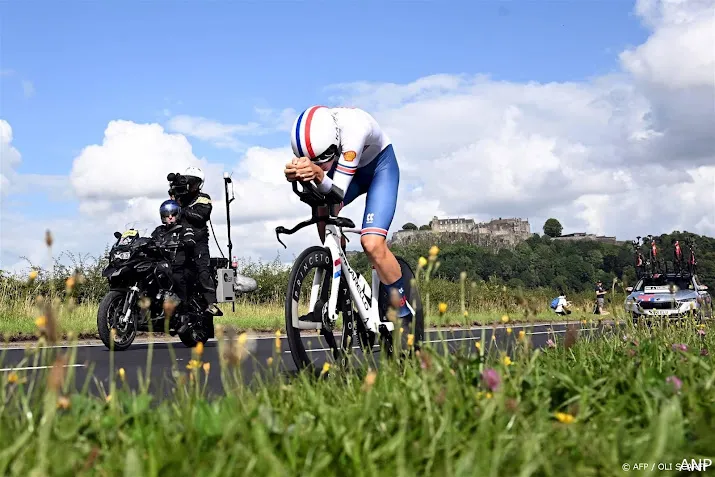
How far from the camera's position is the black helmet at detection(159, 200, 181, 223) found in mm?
10609

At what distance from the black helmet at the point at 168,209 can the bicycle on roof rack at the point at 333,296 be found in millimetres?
5208

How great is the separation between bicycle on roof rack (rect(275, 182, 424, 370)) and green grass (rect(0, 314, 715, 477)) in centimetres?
173

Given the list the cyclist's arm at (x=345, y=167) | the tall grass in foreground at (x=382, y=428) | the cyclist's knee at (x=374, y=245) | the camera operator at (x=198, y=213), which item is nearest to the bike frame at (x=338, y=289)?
the cyclist's knee at (x=374, y=245)

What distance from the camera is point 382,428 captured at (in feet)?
9.06

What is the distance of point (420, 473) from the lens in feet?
7.88

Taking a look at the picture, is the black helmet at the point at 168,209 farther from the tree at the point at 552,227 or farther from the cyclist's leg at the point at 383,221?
the tree at the point at 552,227

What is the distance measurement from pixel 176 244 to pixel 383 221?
5.20m

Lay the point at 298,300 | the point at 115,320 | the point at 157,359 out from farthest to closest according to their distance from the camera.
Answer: the point at 115,320
the point at 157,359
the point at 298,300

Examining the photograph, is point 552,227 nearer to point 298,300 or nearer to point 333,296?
point 333,296

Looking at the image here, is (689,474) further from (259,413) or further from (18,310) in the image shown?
(18,310)

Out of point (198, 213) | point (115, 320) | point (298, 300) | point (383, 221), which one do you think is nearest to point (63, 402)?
point (298, 300)

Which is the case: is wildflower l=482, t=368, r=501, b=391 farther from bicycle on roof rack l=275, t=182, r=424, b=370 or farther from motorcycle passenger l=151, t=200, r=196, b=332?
motorcycle passenger l=151, t=200, r=196, b=332

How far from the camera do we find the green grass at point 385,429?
2287 millimetres

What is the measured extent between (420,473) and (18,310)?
14.7 meters
